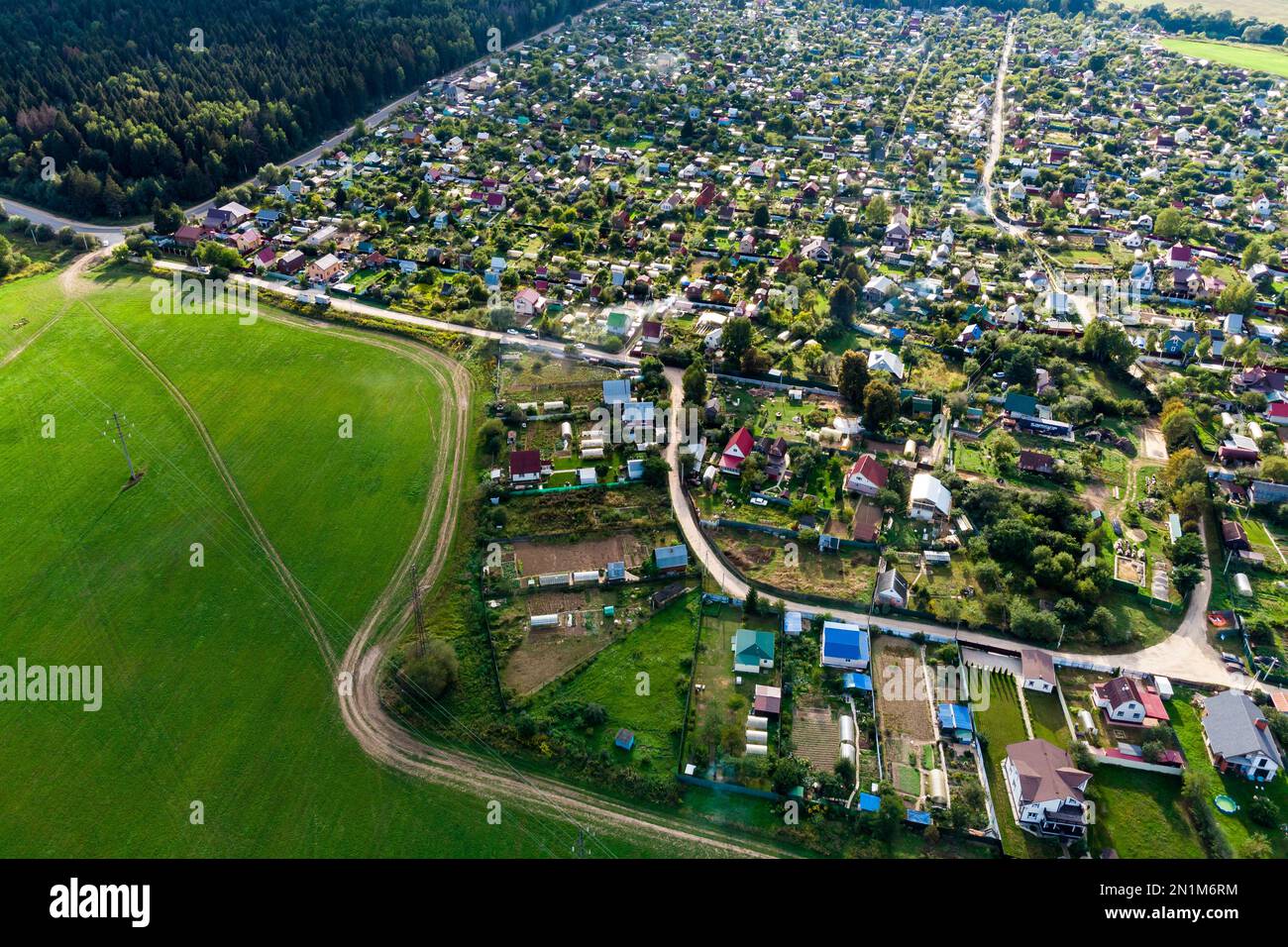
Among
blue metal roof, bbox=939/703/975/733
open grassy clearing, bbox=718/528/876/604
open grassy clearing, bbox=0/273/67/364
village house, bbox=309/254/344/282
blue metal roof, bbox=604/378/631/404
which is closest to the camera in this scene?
blue metal roof, bbox=939/703/975/733

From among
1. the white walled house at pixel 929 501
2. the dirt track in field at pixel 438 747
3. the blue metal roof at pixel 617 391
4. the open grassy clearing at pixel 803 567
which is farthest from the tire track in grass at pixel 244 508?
the white walled house at pixel 929 501

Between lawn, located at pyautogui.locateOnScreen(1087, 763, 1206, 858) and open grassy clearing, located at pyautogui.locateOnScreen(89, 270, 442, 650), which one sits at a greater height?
open grassy clearing, located at pyautogui.locateOnScreen(89, 270, 442, 650)

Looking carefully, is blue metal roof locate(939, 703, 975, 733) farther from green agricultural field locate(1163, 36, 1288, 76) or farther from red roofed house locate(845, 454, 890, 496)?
green agricultural field locate(1163, 36, 1288, 76)

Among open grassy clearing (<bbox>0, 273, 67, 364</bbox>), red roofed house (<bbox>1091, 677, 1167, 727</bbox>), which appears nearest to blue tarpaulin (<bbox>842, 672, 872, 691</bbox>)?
red roofed house (<bbox>1091, 677, 1167, 727</bbox>)

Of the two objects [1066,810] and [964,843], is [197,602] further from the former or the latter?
[1066,810]

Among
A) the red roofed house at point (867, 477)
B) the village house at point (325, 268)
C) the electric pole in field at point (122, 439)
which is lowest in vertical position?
the electric pole in field at point (122, 439)

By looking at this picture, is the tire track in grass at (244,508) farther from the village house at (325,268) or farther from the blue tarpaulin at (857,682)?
the blue tarpaulin at (857,682)

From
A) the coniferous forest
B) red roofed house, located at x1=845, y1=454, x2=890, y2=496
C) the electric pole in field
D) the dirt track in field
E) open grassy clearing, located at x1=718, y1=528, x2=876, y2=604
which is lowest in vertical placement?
the dirt track in field

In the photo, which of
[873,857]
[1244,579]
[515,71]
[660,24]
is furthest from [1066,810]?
[660,24]
